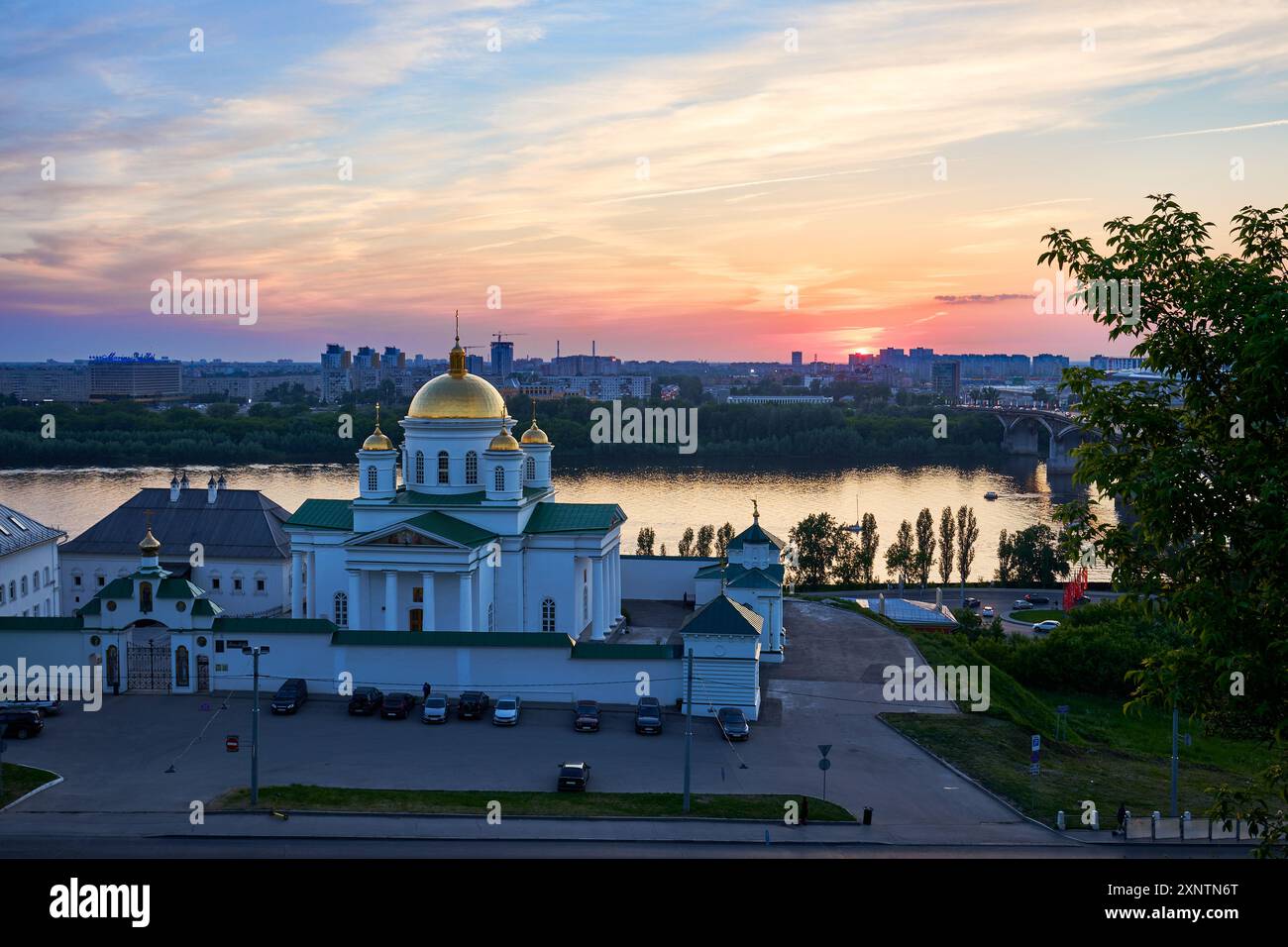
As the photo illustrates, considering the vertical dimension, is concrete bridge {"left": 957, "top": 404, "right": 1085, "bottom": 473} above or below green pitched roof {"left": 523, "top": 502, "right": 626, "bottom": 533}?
above

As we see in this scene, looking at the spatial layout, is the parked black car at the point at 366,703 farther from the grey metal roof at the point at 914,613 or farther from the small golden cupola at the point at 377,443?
the grey metal roof at the point at 914,613

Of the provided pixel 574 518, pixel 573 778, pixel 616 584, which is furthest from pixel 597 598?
pixel 573 778

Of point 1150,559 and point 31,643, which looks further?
point 31,643

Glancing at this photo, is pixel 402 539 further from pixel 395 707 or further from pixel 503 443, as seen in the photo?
pixel 395 707

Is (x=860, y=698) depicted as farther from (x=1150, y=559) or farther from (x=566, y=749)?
(x=1150, y=559)

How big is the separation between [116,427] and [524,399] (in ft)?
87.3

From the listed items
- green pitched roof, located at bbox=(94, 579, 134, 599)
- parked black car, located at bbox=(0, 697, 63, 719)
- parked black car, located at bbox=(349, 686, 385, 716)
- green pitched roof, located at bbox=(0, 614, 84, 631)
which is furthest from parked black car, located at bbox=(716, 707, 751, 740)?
green pitched roof, located at bbox=(0, 614, 84, 631)

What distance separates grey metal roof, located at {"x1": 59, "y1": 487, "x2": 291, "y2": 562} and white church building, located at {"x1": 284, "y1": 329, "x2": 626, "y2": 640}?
228 centimetres

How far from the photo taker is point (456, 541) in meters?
19.6

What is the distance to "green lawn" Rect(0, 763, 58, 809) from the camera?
13.5 meters

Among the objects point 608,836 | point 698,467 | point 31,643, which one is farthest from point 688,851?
point 698,467

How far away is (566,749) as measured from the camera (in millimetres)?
15742

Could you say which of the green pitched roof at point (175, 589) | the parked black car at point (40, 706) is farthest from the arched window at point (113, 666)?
the green pitched roof at point (175, 589)

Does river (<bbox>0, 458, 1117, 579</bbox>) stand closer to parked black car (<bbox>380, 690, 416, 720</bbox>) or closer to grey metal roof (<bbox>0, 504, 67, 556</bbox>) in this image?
grey metal roof (<bbox>0, 504, 67, 556</bbox>)
